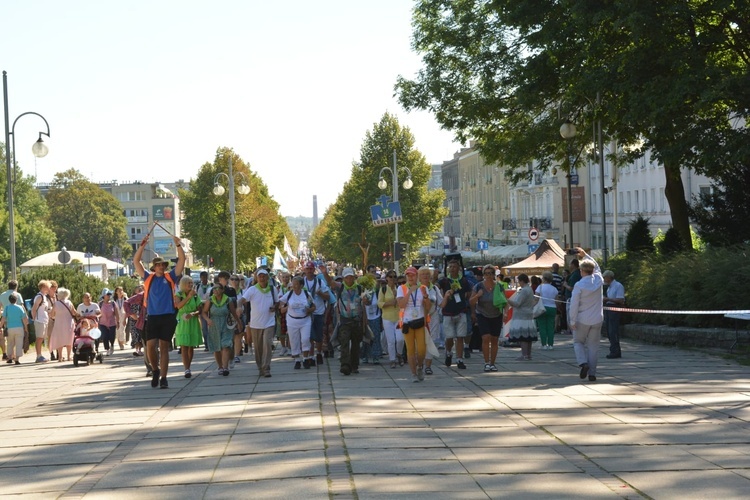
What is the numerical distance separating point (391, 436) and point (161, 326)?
6.30 m

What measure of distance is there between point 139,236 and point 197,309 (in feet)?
582

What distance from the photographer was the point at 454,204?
137250 millimetres

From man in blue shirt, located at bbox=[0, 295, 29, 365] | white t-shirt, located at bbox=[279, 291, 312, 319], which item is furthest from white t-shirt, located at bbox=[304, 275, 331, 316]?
man in blue shirt, located at bbox=[0, 295, 29, 365]

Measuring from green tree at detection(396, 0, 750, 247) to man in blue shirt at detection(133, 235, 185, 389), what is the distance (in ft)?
43.3

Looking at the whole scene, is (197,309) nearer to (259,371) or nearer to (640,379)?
(259,371)

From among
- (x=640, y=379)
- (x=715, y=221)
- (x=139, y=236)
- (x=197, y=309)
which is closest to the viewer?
(x=640, y=379)

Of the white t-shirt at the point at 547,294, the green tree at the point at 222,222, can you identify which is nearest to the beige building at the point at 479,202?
the green tree at the point at 222,222

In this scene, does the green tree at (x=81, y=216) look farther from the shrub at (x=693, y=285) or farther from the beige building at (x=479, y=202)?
the shrub at (x=693, y=285)

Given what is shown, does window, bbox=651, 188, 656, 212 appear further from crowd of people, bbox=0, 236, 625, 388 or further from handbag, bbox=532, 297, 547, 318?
handbag, bbox=532, 297, 547, 318

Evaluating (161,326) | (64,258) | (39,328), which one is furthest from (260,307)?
(64,258)

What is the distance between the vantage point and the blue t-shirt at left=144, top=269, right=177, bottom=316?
53.7 feet

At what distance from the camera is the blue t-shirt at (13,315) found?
78.7 feet

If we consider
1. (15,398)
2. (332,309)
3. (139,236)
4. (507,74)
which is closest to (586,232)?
(507,74)

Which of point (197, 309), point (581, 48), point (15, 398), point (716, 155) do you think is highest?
point (581, 48)
